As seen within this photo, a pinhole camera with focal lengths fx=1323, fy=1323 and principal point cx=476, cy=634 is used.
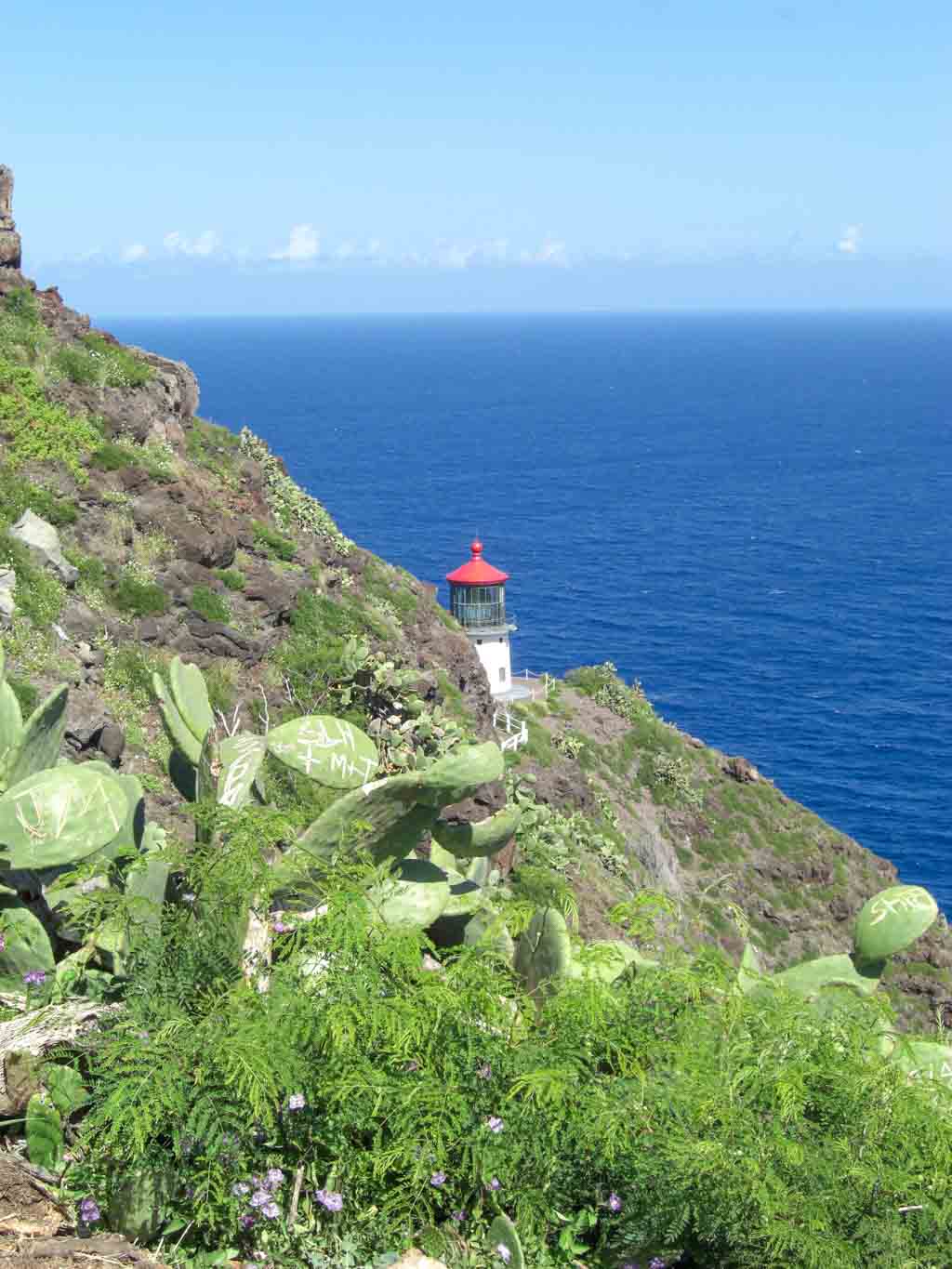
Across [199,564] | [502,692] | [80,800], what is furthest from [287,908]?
[502,692]

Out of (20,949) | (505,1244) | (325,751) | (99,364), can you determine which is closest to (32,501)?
(99,364)

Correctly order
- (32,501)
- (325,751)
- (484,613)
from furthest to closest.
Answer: (484,613) → (32,501) → (325,751)

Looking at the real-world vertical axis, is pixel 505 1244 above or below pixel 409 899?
below

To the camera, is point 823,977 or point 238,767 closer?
point 238,767

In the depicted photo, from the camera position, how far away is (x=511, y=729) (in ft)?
101

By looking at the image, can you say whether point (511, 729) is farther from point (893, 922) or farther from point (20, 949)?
point (20, 949)

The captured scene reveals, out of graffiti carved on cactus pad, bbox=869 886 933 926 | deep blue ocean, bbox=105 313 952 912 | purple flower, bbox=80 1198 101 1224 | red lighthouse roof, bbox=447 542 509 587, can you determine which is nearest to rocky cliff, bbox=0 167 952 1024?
graffiti carved on cactus pad, bbox=869 886 933 926

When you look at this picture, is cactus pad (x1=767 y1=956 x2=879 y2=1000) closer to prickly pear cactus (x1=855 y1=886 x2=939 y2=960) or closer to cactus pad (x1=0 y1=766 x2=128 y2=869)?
prickly pear cactus (x1=855 y1=886 x2=939 y2=960)

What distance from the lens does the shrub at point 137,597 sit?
16.4 m

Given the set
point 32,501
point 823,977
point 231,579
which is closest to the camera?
point 823,977

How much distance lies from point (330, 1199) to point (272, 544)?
1592 centimetres

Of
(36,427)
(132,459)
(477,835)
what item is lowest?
(477,835)

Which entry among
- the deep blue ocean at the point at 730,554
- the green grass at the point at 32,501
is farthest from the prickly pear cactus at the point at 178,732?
the deep blue ocean at the point at 730,554

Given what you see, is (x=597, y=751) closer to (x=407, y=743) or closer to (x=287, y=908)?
(x=407, y=743)
